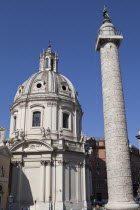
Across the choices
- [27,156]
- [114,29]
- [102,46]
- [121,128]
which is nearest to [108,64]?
[102,46]

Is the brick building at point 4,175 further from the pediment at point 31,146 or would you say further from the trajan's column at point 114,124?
the trajan's column at point 114,124

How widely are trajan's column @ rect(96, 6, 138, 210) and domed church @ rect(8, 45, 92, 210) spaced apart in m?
18.0

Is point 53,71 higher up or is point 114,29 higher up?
point 53,71

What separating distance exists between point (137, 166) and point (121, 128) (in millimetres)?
47231

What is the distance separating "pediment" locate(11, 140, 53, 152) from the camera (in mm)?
36875

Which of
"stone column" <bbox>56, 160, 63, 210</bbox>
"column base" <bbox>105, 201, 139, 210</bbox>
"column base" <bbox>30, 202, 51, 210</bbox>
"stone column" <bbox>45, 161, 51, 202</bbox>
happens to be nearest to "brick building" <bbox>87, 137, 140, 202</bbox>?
→ "stone column" <bbox>56, 160, 63, 210</bbox>

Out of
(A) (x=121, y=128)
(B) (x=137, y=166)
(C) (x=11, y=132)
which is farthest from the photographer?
(B) (x=137, y=166)

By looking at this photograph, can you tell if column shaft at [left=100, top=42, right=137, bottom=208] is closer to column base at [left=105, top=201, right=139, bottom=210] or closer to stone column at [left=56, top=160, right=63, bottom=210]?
column base at [left=105, top=201, right=139, bottom=210]

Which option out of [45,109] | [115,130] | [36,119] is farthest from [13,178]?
[115,130]

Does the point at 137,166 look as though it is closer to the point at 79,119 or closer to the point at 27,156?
the point at 79,119

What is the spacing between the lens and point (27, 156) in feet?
122

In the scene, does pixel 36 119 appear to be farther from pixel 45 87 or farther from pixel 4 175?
pixel 4 175

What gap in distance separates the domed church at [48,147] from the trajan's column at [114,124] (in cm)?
1799

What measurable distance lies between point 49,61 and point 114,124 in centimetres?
3215
